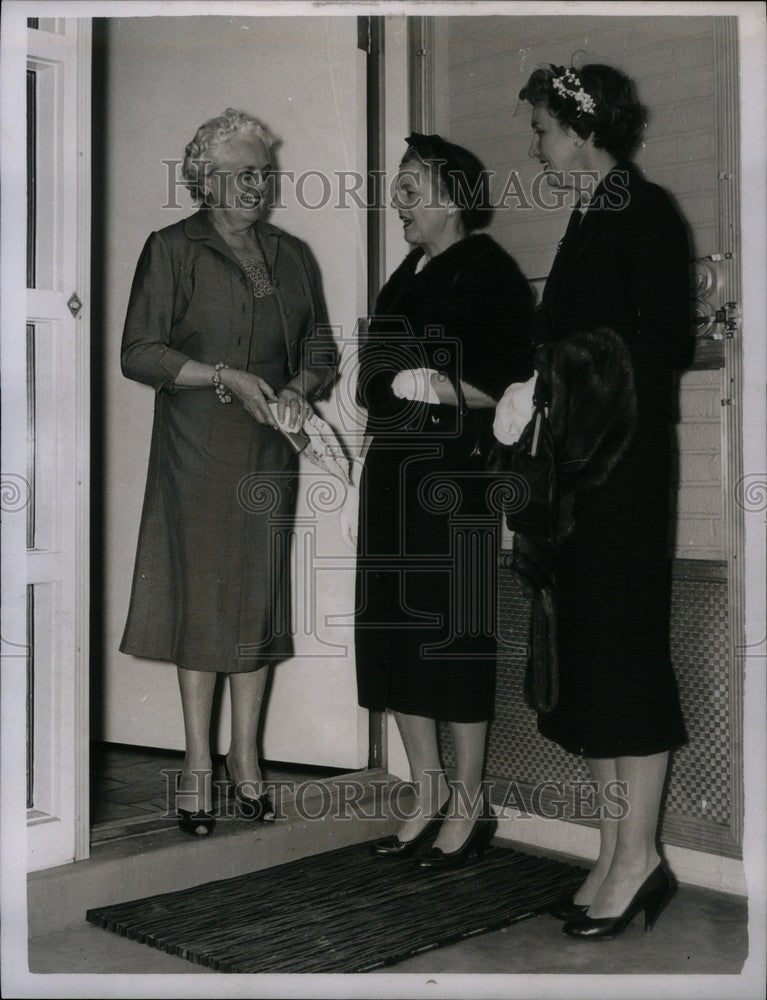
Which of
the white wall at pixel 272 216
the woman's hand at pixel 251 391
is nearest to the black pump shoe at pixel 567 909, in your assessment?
the white wall at pixel 272 216

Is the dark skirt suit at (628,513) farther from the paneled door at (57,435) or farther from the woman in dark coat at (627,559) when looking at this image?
the paneled door at (57,435)

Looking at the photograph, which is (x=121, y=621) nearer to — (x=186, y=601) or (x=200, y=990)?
(x=186, y=601)

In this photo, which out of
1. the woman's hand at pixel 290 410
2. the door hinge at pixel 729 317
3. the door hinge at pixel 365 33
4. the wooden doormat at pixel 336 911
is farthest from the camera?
the door hinge at pixel 365 33

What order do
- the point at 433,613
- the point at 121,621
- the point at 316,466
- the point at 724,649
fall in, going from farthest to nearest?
the point at 121,621
the point at 316,466
the point at 433,613
the point at 724,649

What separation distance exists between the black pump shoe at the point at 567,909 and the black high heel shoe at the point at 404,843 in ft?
1.64

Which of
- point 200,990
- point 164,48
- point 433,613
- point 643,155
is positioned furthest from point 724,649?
point 164,48

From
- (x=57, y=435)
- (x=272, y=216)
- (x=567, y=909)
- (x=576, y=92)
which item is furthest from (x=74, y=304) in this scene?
(x=567, y=909)

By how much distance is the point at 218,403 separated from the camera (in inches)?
128

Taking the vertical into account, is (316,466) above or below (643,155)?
below

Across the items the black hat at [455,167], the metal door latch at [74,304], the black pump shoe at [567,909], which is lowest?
the black pump shoe at [567,909]

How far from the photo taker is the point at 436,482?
3.26 meters

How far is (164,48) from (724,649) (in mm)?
2435

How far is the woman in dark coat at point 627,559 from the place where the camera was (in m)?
2.73

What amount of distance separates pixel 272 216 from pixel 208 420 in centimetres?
72
